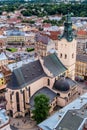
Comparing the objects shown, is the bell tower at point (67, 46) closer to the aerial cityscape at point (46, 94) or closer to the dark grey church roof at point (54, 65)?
the aerial cityscape at point (46, 94)

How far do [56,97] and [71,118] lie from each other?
2153 cm

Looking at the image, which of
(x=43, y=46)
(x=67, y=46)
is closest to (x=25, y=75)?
(x=67, y=46)

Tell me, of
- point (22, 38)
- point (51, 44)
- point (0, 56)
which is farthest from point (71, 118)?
point (22, 38)

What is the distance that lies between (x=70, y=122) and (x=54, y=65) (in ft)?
96.9

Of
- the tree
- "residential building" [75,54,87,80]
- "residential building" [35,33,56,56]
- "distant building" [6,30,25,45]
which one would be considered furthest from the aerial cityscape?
"distant building" [6,30,25,45]

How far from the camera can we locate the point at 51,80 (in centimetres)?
7319

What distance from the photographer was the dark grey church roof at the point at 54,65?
7457 centimetres

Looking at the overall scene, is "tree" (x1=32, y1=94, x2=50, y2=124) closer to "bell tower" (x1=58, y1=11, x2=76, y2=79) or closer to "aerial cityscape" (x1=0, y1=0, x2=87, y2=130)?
"aerial cityscape" (x1=0, y1=0, x2=87, y2=130)

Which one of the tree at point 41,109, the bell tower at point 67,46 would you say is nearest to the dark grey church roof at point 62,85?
the bell tower at point 67,46

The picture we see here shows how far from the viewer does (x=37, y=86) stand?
7219 centimetres

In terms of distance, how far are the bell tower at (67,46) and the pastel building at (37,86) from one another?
2.06 meters

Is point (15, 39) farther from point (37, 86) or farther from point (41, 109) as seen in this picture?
point (41, 109)

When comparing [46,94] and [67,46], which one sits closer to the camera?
[46,94]

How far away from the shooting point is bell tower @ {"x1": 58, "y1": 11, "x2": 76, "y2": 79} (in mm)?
77375
